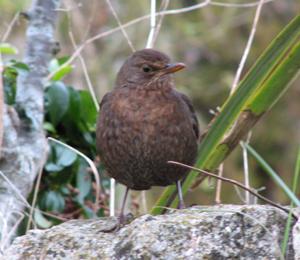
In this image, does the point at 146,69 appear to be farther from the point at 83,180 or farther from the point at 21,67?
the point at 83,180

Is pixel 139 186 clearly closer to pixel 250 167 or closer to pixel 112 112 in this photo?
pixel 112 112

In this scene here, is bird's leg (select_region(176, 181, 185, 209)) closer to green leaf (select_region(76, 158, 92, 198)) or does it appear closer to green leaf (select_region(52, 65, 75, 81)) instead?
green leaf (select_region(76, 158, 92, 198))

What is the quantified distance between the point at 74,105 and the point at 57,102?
0.47ft

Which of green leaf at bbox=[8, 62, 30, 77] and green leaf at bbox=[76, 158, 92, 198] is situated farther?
green leaf at bbox=[76, 158, 92, 198]

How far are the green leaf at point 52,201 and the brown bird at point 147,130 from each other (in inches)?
30.4

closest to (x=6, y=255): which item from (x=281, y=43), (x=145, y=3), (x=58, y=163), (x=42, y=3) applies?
(x=58, y=163)

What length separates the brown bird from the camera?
249 centimetres

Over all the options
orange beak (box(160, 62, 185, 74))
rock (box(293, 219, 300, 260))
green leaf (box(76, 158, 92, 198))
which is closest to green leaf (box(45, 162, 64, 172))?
green leaf (box(76, 158, 92, 198))

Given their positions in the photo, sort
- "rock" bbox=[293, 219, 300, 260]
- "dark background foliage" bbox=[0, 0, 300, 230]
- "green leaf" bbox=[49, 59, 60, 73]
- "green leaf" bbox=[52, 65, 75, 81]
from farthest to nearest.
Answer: "dark background foliage" bbox=[0, 0, 300, 230]
"green leaf" bbox=[49, 59, 60, 73]
"green leaf" bbox=[52, 65, 75, 81]
"rock" bbox=[293, 219, 300, 260]

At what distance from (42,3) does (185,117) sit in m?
1.82

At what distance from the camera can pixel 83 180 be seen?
11.1ft

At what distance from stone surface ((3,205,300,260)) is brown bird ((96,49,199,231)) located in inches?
14.6

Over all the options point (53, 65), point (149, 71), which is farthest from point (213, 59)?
point (149, 71)

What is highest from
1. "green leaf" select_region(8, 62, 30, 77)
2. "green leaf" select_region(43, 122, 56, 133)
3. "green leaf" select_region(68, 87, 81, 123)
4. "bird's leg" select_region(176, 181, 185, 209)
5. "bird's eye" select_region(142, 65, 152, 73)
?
"green leaf" select_region(8, 62, 30, 77)
